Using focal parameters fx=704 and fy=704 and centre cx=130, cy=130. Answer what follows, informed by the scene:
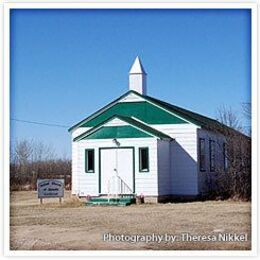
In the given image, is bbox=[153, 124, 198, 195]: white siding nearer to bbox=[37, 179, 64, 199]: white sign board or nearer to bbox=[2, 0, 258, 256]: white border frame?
bbox=[37, 179, 64, 199]: white sign board

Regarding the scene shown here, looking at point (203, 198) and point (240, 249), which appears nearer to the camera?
point (240, 249)

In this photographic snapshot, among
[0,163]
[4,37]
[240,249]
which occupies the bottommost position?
[240,249]

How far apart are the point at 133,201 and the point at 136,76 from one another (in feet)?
11.3

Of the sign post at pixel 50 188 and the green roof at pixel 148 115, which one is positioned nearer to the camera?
the sign post at pixel 50 188

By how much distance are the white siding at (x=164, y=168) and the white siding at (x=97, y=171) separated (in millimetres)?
215

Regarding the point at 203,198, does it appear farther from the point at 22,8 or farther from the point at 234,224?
the point at 22,8

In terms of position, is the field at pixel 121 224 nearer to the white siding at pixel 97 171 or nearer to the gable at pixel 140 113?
the white siding at pixel 97 171

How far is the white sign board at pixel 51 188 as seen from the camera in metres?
16.9

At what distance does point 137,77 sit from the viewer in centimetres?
1662

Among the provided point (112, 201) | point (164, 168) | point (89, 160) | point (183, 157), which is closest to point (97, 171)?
point (89, 160)

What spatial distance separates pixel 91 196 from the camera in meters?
18.7

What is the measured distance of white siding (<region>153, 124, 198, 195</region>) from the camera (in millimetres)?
19359
